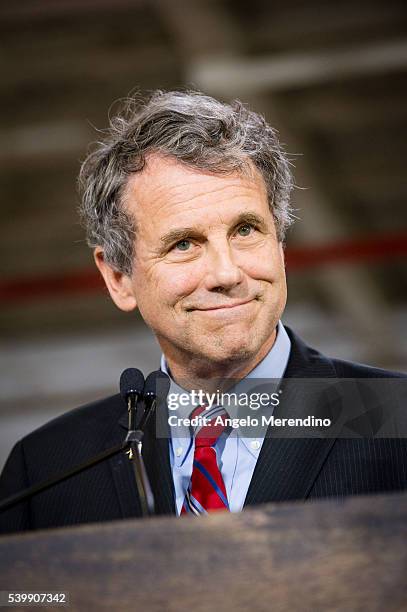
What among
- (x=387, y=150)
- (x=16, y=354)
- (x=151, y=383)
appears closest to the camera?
(x=151, y=383)

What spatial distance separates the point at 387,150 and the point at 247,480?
180 inches

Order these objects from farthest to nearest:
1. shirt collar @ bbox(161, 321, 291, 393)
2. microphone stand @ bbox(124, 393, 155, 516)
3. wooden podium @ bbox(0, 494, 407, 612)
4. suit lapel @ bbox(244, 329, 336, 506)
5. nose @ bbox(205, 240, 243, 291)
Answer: shirt collar @ bbox(161, 321, 291, 393) → nose @ bbox(205, 240, 243, 291) → suit lapel @ bbox(244, 329, 336, 506) → microphone stand @ bbox(124, 393, 155, 516) → wooden podium @ bbox(0, 494, 407, 612)

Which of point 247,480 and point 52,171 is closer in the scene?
point 247,480

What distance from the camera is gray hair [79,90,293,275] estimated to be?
6.45 feet

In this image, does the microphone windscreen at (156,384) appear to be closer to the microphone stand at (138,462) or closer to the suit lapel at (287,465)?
the microphone stand at (138,462)

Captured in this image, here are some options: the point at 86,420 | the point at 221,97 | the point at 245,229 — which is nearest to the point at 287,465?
the point at 245,229

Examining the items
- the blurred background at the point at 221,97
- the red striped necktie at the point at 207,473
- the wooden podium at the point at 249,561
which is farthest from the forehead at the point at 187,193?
the blurred background at the point at 221,97

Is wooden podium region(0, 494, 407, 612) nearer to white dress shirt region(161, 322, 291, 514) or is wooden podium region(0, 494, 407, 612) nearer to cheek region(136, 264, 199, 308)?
white dress shirt region(161, 322, 291, 514)

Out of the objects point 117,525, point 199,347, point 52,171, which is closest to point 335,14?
point 52,171

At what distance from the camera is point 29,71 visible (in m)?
5.13

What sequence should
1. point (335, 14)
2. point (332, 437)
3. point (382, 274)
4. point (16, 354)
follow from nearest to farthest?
point (332, 437) → point (335, 14) → point (382, 274) → point (16, 354)

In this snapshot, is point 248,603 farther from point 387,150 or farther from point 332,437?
point 387,150

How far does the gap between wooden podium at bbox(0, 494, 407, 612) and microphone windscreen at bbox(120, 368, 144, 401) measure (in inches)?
17.8

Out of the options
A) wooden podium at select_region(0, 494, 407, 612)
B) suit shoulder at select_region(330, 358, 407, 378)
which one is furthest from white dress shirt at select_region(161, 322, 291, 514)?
wooden podium at select_region(0, 494, 407, 612)
